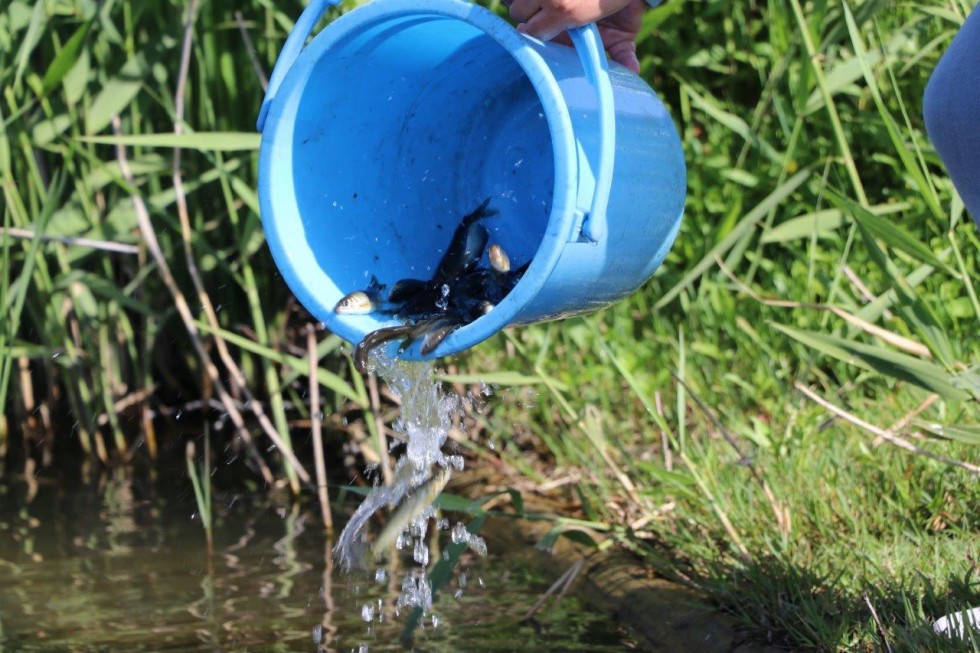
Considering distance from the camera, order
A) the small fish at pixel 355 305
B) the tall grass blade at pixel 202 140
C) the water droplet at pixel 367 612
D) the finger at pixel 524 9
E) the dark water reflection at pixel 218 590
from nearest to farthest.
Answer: the finger at pixel 524 9
the small fish at pixel 355 305
the dark water reflection at pixel 218 590
the water droplet at pixel 367 612
the tall grass blade at pixel 202 140

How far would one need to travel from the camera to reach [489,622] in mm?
2609

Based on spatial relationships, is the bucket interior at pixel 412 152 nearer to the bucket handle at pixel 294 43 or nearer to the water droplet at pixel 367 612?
the bucket handle at pixel 294 43

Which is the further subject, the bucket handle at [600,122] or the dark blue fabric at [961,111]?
the bucket handle at [600,122]

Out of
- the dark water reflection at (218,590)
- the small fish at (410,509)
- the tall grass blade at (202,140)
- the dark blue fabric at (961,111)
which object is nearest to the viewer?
the dark blue fabric at (961,111)

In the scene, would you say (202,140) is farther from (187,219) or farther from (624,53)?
(624,53)

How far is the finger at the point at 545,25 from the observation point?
1.88 metres

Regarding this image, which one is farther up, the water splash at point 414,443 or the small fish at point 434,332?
the small fish at point 434,332

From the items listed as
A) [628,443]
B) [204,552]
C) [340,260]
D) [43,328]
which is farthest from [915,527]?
[43,328]

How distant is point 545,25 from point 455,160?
20.5 inches

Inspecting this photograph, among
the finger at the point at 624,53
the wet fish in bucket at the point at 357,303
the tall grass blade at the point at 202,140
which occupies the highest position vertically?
the finger at the point at 624,53

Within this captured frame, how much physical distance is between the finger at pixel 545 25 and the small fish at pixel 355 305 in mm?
478

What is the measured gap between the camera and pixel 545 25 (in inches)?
74.8

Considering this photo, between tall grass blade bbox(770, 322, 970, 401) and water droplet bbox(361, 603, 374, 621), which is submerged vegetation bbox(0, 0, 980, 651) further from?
water droplet bbox(361, 603, 374, 621)

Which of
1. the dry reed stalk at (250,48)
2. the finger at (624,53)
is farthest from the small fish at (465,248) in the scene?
the dry reed stalk at (250,48)
